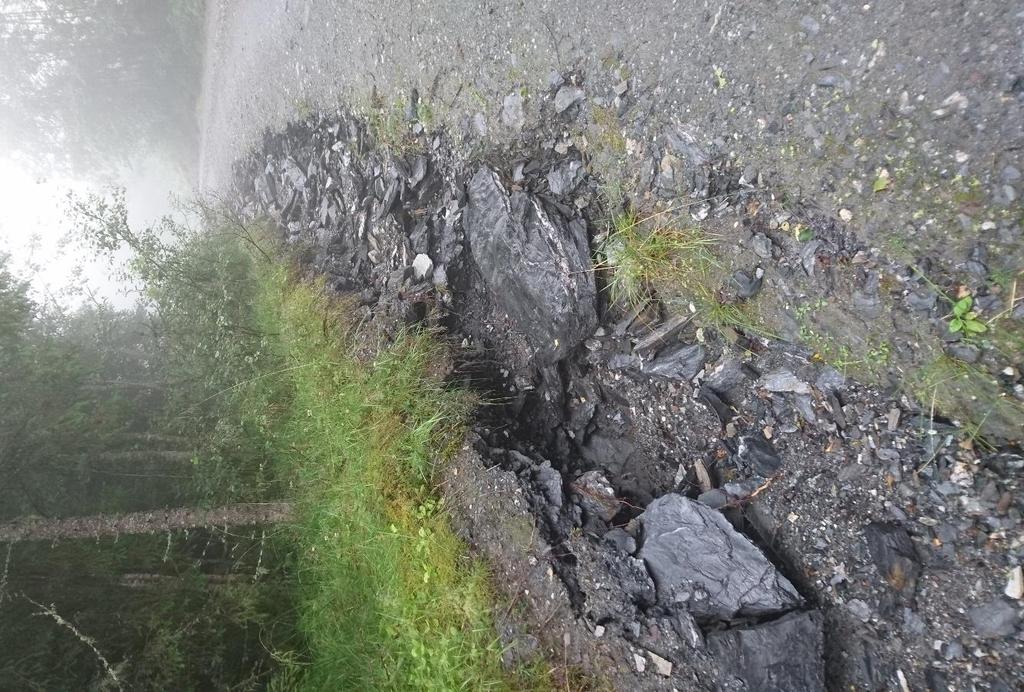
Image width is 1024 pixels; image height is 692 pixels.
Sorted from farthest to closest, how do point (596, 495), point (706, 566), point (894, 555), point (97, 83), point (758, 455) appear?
1. point (97, 83)
2. point (596, 495)
3. point (758, 455)
4. point (706, 566)
5. point (894, 555)

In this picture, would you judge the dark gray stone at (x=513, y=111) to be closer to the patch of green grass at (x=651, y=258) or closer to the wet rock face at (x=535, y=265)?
the wet rock face at (x=535, y=265)

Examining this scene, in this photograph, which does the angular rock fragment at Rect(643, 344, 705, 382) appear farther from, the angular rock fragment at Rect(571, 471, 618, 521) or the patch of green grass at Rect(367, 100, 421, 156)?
the patch of green grass at Rect(367, 100, 421, 156)

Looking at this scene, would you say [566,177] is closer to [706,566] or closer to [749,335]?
[749,335]

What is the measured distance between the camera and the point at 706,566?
8.54 ft

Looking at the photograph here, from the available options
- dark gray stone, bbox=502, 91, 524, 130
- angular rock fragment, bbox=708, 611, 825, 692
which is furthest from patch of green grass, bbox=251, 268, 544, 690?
dark gray stone, bbox=502, 91, 524, 130

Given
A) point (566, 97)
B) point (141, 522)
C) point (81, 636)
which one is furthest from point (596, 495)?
point (141, 522)

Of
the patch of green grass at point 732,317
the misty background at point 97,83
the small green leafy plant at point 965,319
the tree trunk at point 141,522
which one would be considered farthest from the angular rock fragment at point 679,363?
the misty background at point 97,83

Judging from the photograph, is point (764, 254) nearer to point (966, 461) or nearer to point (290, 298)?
point (966, 461)

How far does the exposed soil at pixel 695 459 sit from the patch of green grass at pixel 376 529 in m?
0.23

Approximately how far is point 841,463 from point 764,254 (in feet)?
3.28

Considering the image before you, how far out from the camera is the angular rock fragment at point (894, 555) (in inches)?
88.3

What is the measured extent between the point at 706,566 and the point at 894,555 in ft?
2.46

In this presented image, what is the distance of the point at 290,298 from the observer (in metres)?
5.04

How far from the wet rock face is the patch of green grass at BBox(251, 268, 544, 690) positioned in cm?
62
